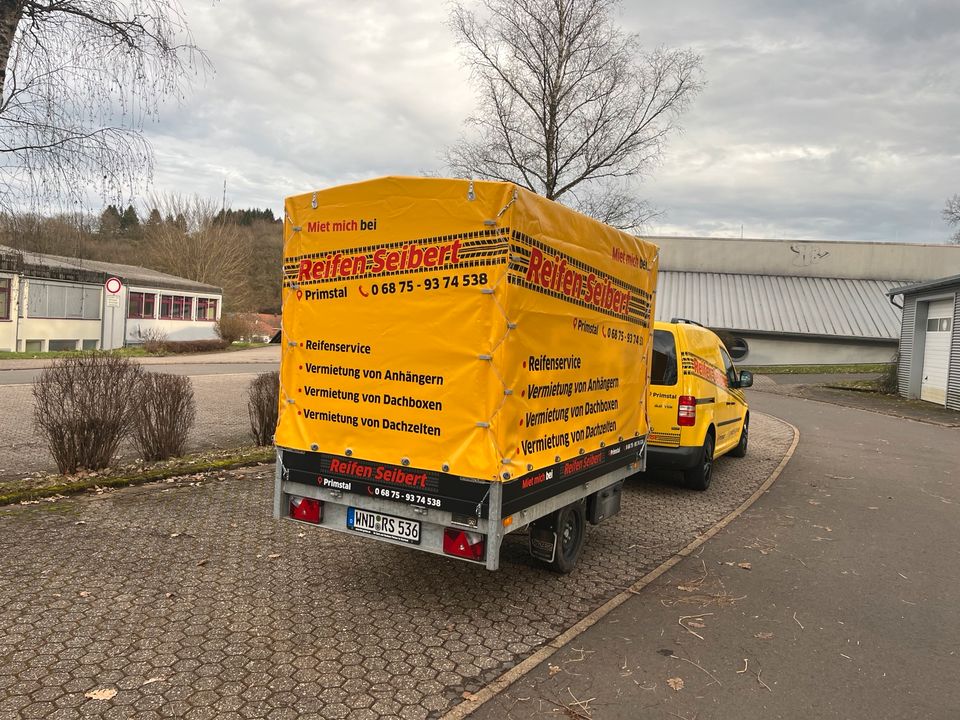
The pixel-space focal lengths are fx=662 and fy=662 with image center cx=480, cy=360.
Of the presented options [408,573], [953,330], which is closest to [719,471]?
[408,573]

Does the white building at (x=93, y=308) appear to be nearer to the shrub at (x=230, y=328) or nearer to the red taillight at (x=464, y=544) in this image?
the shrub at (x=230, y=328)

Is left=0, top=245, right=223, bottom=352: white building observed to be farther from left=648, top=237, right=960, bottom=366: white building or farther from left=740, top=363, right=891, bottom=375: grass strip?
left=740, top=363, right=891, bottom=375: grass strip

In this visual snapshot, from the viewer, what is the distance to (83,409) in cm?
685

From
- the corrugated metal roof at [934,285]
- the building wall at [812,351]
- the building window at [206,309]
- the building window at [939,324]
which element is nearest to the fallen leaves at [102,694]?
the corrugated metal roof at [934,285]

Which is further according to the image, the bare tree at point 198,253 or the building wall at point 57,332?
the bare tree at point 198,253

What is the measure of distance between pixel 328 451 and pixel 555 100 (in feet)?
49.9

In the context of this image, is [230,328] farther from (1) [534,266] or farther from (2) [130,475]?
(1) [534,266]

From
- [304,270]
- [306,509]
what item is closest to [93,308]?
[304,270]

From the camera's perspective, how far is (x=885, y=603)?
4.77 m

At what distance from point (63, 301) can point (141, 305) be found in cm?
483

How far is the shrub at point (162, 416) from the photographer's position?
25.2ft

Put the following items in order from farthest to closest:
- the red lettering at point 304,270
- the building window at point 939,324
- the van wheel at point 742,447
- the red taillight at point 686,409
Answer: the building window at point 939,324 → the van wheel at point 742,447 → the red taillight at point 686,409 → the red lettering at point 304,270

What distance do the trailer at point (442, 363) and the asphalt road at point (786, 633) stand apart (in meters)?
0.86

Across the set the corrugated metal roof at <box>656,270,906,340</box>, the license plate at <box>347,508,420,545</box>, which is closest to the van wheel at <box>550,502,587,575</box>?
the license plate at <box>347,508,420,545</box>
